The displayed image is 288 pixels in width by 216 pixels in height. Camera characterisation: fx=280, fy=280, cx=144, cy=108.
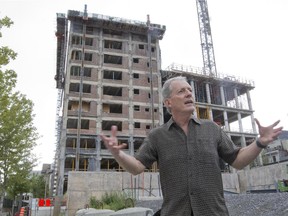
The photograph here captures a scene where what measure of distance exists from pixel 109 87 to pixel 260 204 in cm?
3325

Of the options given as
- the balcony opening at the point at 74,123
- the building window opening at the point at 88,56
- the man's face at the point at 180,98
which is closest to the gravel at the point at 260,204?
the man's face at the point at 180,98

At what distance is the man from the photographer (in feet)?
6.49

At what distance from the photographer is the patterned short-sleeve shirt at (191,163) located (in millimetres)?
1966

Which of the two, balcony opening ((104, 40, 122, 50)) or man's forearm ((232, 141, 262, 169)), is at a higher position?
balcony opening ((104, 40, 122, 50))

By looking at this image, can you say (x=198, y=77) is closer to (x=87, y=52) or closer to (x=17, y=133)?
(x=87, y=52)

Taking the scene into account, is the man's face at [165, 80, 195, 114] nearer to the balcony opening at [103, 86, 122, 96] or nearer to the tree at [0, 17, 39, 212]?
the tree at [0, 17, 39, 212]

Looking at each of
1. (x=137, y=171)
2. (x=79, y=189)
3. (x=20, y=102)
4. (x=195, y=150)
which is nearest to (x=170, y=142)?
(x=195, y=150)

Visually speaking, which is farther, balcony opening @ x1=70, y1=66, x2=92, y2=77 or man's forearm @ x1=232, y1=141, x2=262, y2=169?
balcony opening @ x1=70, y1=66, x2=92, y2=77

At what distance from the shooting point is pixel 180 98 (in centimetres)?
235

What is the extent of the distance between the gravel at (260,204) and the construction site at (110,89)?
26.7 m

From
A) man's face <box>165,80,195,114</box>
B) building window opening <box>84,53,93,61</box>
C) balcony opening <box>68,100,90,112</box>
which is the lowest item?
man's face <box>165,80,195,114</box>

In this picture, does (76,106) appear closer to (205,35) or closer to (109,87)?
(109,87)

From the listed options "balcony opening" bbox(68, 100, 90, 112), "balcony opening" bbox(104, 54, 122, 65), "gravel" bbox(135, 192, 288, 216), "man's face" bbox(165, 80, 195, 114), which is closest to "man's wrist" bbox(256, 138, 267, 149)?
"man's face" bbox(165, 80, 195, 114)

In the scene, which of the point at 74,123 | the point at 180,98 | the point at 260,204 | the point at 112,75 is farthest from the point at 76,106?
the point at 180,98
